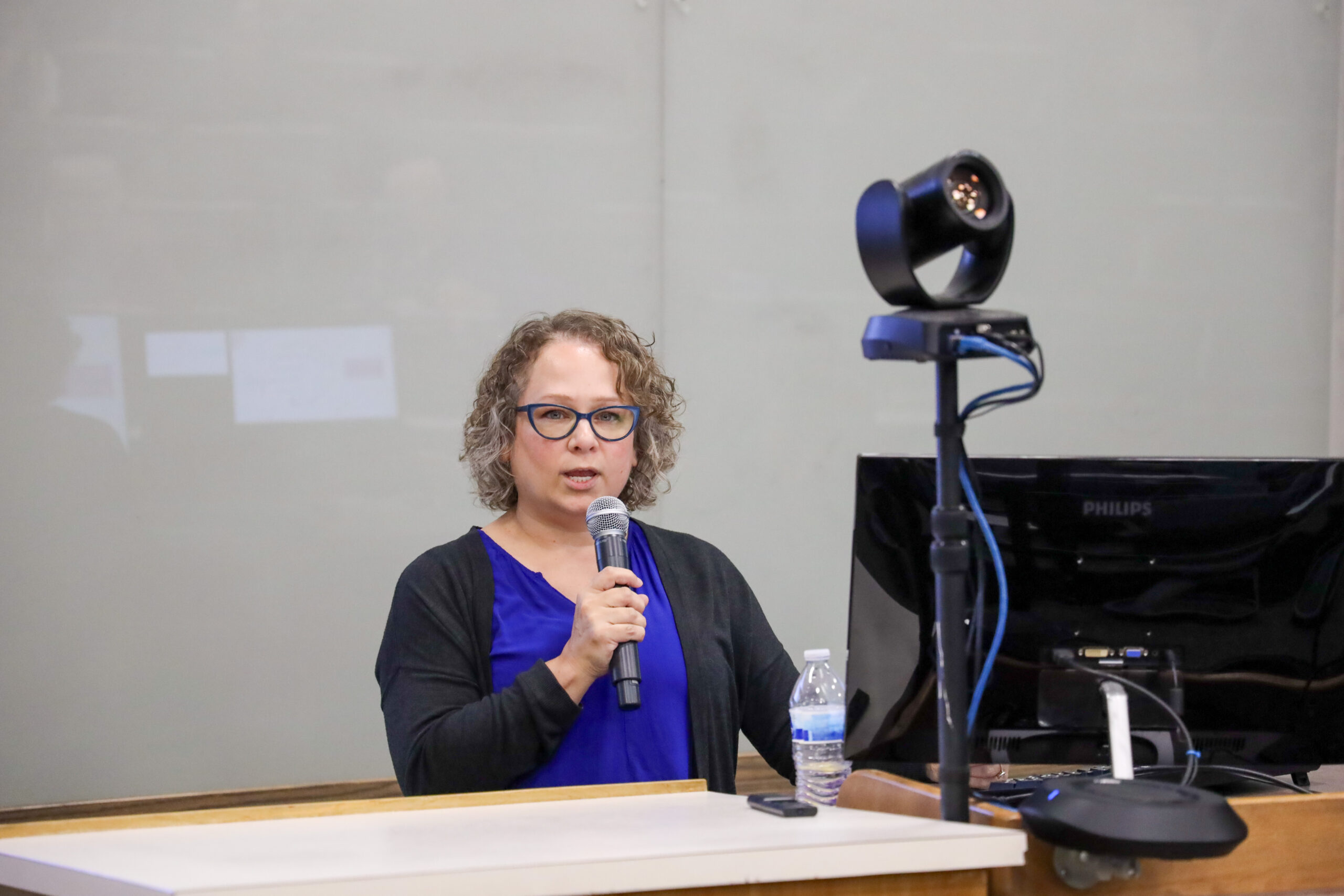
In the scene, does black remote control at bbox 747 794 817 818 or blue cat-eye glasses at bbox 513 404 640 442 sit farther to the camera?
blue cat-eye glasses at bbox 513 404 640 442

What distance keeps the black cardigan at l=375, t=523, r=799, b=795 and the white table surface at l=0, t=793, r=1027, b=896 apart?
33cm

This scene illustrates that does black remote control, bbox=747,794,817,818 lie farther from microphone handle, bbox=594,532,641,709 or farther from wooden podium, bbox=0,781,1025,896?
microphone handle, bbox=594,532,641,709

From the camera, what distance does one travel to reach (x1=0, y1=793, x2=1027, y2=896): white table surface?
96cm

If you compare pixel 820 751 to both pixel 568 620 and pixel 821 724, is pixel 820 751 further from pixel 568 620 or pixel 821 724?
pixel 568 620

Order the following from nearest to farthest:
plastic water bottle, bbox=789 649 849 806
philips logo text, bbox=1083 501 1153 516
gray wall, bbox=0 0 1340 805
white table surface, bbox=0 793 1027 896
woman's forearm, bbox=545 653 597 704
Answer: white table surface, bbox=0 793 1027 896 → philips logo text, bbox=1083 501 1153 516 → plastic water bottle, bbox=789 649 849 806 → woman's forearm, bbox=545 653 597 704 → gray wall, bbox=0 0 1340 805

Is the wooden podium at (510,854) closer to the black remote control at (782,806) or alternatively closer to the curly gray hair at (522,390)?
the black remote control at (782,806)

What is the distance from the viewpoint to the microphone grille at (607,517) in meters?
1.71

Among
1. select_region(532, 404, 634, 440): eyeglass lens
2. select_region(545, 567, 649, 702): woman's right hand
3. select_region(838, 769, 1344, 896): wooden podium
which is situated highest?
select_region(532, 404, 634, 440): eyeglass lens

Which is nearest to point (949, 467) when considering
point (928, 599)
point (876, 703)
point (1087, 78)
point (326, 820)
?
point (928, 599)

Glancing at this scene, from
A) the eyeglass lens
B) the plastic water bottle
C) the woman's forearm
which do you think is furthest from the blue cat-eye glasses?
the plastic water bottle

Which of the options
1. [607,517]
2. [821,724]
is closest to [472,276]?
[607,517]

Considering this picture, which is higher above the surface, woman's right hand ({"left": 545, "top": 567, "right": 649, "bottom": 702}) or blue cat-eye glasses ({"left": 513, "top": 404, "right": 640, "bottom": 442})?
blue cat-eye glasses ({"left": 513, "top": 404, "right": 640, "bottom": 442})

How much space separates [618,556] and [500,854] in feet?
2.15

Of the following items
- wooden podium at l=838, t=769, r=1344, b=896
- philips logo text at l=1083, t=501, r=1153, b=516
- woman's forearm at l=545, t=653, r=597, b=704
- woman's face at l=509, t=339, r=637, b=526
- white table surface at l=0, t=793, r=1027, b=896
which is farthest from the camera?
woman's face at l=509, t=339, r=637, b=526
